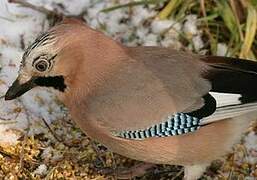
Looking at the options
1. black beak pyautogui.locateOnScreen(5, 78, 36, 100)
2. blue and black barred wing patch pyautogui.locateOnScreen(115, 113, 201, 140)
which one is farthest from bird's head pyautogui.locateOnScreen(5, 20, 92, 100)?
blue and black barred wing patch pyautogui.locateOnScreen(115, 113, 201, 140)

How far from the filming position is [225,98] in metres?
3.06

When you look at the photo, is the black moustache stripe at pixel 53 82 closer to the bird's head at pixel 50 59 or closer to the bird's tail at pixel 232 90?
the bird's head at pixel 50 59

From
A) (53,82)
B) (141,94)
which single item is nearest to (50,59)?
(53,82)

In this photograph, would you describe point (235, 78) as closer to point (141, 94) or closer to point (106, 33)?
point (141, 94)

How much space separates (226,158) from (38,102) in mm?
1005

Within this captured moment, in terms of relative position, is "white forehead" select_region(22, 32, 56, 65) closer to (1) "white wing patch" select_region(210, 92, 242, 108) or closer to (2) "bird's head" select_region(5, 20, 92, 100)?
(2) "bird's head" select_region(5, 20, 92, 100)

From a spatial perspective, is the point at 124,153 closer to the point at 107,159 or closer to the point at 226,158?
the point at 107,159

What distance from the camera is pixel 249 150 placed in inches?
142

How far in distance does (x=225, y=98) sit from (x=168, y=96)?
25 centimetres

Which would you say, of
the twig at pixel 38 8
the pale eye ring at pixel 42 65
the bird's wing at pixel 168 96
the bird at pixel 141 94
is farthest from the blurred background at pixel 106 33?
the pale eye ring at pixel 42 65

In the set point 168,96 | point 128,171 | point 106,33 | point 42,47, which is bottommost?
point 128,171

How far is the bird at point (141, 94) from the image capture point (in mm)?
2959

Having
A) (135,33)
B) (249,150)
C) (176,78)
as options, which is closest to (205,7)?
(135,33)

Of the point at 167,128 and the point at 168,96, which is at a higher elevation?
the point at 168,96
